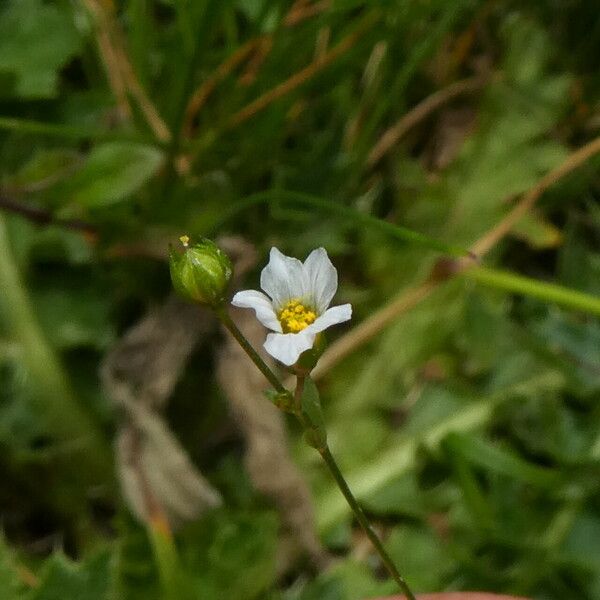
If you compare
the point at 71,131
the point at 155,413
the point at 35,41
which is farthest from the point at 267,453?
the point at 35,41

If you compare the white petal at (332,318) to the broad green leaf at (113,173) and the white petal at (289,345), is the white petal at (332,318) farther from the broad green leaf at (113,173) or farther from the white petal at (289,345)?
the broad green leaf at (113,173)

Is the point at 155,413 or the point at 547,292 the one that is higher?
the point at 155,413

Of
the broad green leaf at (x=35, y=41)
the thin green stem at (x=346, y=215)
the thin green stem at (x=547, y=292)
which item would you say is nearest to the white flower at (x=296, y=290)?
the thin green stem at (x=346, y=215)

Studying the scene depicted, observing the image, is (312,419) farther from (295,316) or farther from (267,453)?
(267,453)

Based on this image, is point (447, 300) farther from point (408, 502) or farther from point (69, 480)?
point (69, 480)

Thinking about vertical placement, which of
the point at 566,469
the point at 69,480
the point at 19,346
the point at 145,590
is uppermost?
the point at 19,346

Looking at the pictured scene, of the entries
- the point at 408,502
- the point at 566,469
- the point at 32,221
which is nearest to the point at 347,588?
the point at 408,502
